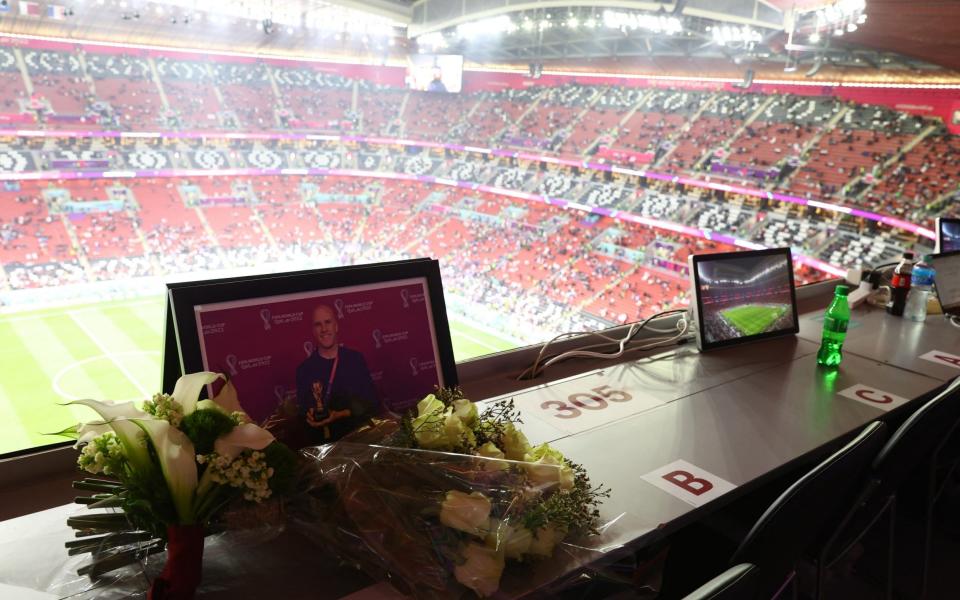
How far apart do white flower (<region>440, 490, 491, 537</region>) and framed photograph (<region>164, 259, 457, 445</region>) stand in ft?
0.93

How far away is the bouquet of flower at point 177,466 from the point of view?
62cm

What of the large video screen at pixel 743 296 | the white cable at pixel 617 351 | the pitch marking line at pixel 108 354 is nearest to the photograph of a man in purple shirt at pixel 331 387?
the white cable at pixel 617 351

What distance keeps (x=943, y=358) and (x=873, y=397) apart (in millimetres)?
611

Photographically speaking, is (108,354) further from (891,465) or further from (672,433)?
(891,465)

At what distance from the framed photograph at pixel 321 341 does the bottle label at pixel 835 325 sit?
1.24 meters

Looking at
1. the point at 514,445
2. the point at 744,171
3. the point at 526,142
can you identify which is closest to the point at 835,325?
the point at 514,445

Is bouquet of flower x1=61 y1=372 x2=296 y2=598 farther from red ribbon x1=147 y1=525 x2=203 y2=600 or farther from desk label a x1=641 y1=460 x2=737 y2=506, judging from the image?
desk label a x1=641 y1=460 x2=737 y2=506

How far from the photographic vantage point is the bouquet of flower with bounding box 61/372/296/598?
24.5 inches

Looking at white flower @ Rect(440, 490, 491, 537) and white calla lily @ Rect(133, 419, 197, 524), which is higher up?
white calla lily @ Rect(133, 419, 197, 524)

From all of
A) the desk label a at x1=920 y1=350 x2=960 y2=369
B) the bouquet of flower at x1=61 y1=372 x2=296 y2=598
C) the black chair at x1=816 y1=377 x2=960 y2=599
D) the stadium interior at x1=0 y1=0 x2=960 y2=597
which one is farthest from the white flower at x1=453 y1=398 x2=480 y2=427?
the stadium interior at x1=0 y1=0 x2=960 y2=597

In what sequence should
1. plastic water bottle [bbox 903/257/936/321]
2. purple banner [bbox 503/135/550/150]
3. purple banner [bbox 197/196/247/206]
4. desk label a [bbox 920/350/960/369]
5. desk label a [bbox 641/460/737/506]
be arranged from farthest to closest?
purple banner [bbox 503/135/550/150], purple banner [bbox 197/196/247/206], plastic water bottle [bbox 903/257/936/321], desk label a [bbox 920/350/960/369], desk label a [bbox 641/460/737/506]

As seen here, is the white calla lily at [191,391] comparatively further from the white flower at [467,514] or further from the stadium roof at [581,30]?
the stadium roof at [581,30]

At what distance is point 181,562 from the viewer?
2.11ft

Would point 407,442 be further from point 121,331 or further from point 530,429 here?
point 121,331
